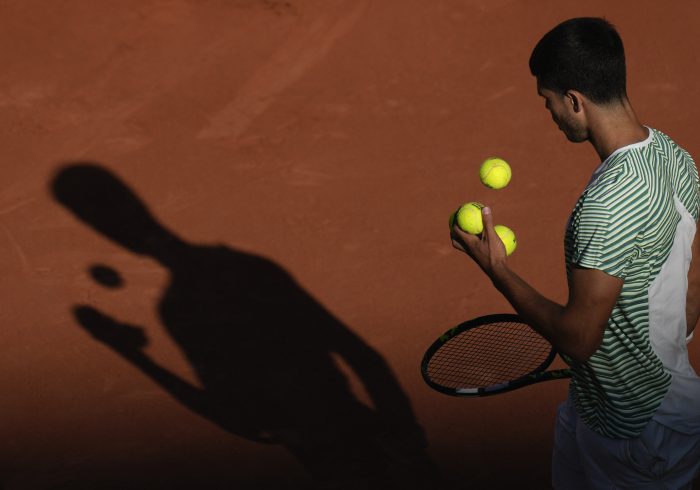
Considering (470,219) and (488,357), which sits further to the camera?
(488,357)

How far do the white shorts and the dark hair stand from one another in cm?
107

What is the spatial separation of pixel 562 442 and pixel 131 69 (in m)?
5.87

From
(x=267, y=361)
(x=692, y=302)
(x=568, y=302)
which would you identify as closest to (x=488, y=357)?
(x=267, y=361)

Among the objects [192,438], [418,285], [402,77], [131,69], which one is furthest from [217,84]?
[192,438]

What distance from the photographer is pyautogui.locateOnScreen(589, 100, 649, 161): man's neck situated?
2836 mm

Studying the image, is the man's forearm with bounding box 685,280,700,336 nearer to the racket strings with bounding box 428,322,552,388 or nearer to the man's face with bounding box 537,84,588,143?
the man's face with bounding box 537,84,588,143

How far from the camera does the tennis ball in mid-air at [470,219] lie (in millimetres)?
3133

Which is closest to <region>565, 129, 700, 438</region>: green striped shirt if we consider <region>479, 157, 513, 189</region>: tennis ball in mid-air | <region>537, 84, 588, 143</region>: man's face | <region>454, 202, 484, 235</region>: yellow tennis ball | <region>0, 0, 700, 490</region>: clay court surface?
<region>537, 84, 588, 143</region>: man's face

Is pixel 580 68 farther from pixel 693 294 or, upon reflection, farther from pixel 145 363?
pixel 145 363

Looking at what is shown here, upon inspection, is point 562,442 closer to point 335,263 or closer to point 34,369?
point 335,263

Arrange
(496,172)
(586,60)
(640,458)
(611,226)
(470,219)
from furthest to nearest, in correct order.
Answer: (496,172), (470,219), (640,458), (586,60), (611,226)

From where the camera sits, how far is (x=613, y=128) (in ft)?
9.31

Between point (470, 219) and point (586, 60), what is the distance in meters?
0.67

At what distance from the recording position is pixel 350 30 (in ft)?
27.6
